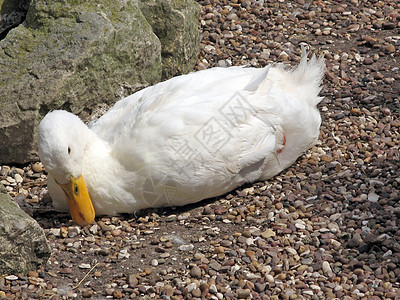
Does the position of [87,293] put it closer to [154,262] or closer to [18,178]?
[154,262]

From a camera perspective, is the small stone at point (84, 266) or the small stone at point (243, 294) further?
the small stone at point (84, 266)

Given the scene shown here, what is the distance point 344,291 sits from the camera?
179 inches

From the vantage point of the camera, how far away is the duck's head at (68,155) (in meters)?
5.11

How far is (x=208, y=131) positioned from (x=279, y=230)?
1.00 meters

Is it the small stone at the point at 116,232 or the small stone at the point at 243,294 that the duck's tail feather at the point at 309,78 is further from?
the small stone at the point at 243,294

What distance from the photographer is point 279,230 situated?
5.20 m

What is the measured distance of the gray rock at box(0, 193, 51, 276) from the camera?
15.0ft

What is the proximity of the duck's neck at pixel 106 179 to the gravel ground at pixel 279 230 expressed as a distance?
196 millimetres

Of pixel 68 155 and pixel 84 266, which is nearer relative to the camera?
pixel 84 266

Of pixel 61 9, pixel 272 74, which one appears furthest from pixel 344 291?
pixel 61 9

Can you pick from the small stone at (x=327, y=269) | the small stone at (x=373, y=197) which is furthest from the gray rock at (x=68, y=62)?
the small stone at (x=327, y=269)

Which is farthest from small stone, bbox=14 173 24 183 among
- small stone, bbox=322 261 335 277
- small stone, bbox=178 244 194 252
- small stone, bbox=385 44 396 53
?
small stone, bbox=385 44 396 53

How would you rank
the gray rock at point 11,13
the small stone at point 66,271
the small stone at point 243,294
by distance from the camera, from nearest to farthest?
1. the small stone at point 243,294
2. the small stone at point 66,271
3. the gray rock at point 11,13

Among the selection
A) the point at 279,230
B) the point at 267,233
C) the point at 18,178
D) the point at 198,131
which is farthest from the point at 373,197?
the point at 18,178
